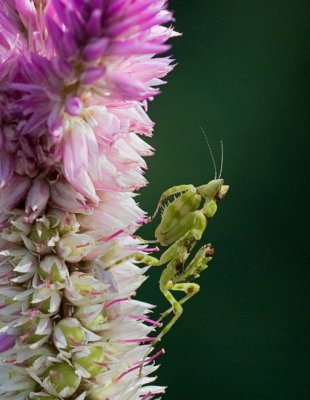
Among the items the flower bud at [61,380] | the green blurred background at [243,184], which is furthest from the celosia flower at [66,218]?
the green blurred background at [243,184]

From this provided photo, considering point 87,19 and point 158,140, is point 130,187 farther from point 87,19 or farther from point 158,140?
point 158,140

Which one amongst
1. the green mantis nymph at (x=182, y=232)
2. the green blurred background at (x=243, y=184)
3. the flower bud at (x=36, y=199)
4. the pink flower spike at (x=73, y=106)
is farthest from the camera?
the green blurred background at (x=243, y=184)

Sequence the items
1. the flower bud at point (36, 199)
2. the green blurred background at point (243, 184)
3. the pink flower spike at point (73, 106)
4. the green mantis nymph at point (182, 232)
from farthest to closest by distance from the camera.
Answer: the green blurred background at point (243, 184) → the green mantis nymph at point (182, 232) → the flower bud at point (36, 199) → the pink flower spike at point (73, 106)

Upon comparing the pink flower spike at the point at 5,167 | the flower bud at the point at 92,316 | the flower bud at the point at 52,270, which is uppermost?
the pink flower spike at the point at 5,167

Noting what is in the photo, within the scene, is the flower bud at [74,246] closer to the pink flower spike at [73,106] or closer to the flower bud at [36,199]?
the flower bud at [36,199]

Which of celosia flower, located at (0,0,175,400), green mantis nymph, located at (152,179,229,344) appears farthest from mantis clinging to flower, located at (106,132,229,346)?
celosia flower, located at (0,0,175,400)
